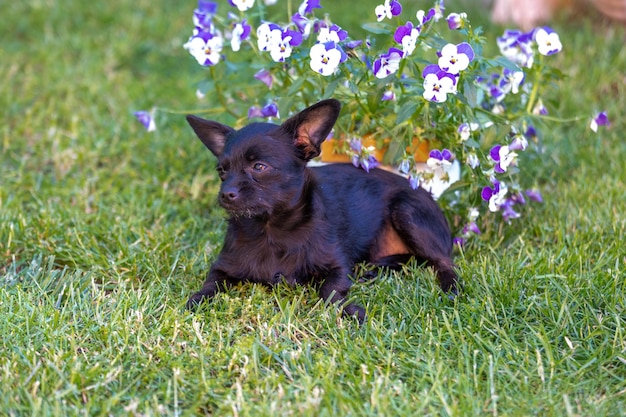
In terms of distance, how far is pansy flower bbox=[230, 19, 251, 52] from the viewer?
3.63m

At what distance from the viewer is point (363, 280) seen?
354cm

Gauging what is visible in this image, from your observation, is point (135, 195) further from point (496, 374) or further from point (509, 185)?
point (496, 374)

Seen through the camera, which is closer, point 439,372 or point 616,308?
point 439,372

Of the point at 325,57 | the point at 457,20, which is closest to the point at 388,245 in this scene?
the point at 325,57

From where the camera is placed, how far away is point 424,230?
143 inches

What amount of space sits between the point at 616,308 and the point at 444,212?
1.13 meters

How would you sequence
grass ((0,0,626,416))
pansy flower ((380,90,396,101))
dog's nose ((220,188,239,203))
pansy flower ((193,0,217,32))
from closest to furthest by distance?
grass ((0,0,626,416)) → dog's nose ((220,188,239,203)) → pansy flower ((380,90,396,101)) → pansy flower ((193,0,217,32))

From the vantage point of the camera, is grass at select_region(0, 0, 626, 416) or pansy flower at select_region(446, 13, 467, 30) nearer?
grass at select_region(0, 0, 626, 416)

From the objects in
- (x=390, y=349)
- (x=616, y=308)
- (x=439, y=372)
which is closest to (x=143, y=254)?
(x=390, y=349)

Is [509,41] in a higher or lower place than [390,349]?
higher

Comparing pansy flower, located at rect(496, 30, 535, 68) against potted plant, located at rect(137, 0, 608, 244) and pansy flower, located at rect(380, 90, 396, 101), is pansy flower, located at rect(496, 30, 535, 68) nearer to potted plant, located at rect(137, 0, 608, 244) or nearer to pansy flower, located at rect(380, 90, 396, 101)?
potted plant, located at rect(137, 0, 608, 244)

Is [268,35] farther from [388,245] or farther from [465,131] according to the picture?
[388,245]

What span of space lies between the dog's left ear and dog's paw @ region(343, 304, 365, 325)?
62 centimetres

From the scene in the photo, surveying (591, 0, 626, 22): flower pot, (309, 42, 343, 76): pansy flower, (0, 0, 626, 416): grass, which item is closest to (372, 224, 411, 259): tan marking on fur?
(0, 0, 626, 416): grass
